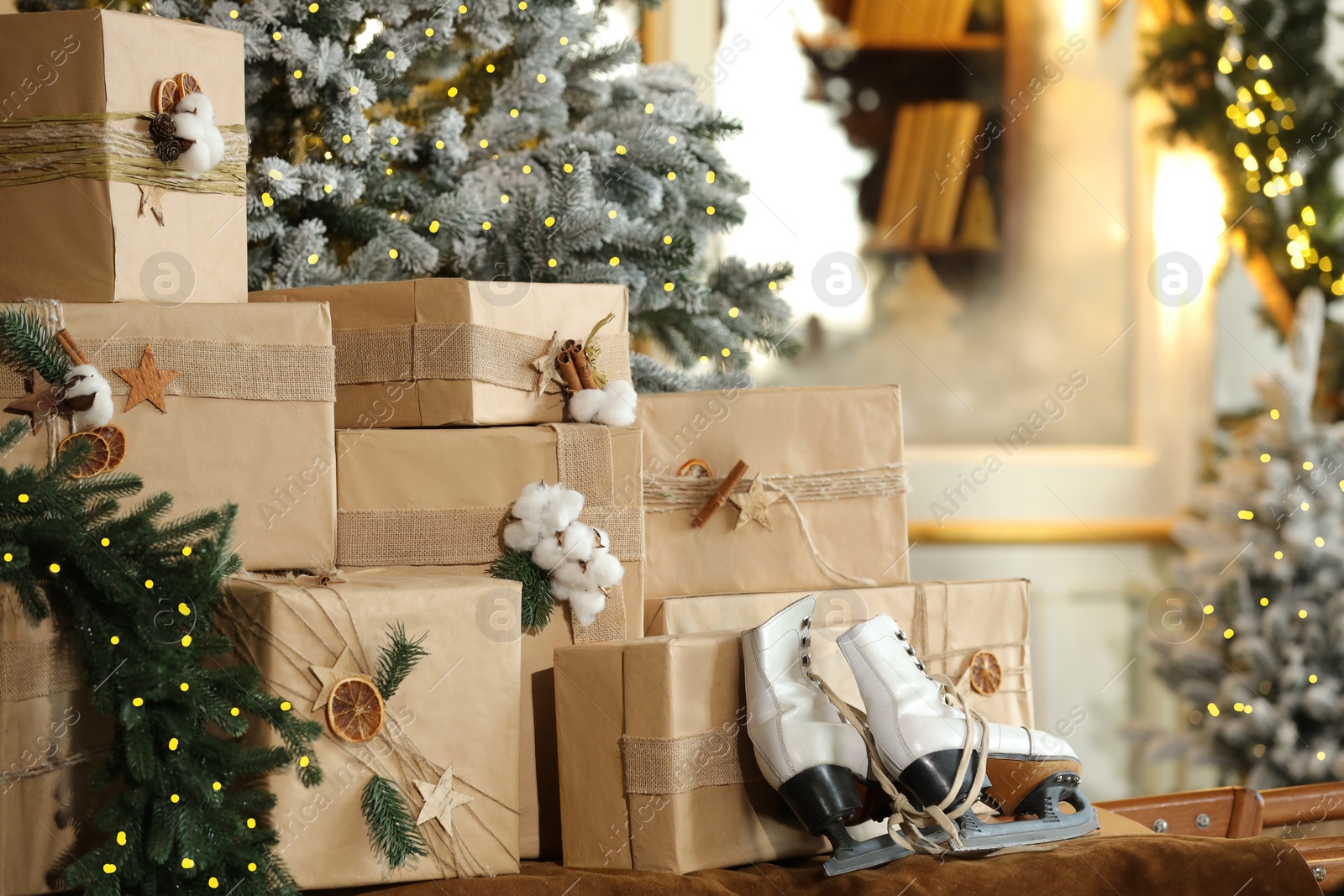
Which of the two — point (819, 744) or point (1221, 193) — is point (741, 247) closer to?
point (1221, 193)

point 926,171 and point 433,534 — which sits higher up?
point 926,171

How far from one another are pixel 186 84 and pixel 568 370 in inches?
23.5

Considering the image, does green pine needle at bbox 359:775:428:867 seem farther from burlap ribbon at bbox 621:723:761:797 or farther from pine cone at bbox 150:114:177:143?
pine cone at bbox 150:114:177:143

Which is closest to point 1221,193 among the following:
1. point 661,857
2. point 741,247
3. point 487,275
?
point 741,247

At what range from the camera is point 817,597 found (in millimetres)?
1626

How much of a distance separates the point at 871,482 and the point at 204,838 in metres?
1.02

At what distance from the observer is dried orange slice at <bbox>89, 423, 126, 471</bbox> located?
4.32ft

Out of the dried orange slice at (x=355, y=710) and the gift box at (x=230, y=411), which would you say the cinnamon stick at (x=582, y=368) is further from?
the dried orange slice at (x=355, y=710)

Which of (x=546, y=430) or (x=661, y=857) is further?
(x=546, y=430)

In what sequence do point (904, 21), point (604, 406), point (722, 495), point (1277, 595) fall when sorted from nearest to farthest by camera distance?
point (604, 406)
point (722, 495)
point (1277, 595)
point (904, 21)

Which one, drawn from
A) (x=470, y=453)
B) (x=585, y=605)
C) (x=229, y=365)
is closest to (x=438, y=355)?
(x=470, y=453)

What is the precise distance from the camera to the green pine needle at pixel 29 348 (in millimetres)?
1271

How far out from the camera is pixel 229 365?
1.37 m

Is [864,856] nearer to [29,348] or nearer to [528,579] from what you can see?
[528,579]
